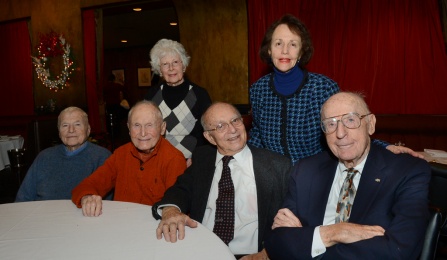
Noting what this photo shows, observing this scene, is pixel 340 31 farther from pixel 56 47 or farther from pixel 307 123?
pixel 56 47

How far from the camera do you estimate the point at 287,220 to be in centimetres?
158

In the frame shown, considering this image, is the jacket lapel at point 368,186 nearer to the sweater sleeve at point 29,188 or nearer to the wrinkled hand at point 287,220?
the wrinkled hand at point 287,220

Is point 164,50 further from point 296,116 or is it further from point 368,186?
point 368,186

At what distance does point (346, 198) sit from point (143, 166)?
3.83ft

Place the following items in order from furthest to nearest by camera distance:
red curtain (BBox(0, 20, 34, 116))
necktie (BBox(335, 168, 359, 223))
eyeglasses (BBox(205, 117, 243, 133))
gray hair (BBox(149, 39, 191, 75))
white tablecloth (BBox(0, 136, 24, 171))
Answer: red curtain (BBox(0, 20, 34, 116))
white tablecloth (BBox(0, 136, 24, 171))
gray hair (BBox(149, 39, 191, 75))
eyeglasses (BBox(205, 117, 243, 133))
necktie (BBox(335, 168, 359, 223))

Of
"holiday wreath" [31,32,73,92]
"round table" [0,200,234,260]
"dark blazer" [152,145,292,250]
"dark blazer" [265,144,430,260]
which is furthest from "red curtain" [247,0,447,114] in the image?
"holiday wreath" [31,32,73,92]

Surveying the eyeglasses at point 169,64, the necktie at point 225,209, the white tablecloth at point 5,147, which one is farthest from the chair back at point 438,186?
the white tablecloth at point 5,147

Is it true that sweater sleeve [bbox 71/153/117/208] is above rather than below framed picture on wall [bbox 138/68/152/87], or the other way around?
below

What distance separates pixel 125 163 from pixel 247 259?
36.8 inches

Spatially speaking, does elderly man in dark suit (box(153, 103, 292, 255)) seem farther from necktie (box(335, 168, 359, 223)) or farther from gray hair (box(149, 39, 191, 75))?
gray hair (box(149, 39, 191, 75))

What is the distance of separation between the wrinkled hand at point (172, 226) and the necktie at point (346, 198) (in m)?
0.64

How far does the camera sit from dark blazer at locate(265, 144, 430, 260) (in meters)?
1.27

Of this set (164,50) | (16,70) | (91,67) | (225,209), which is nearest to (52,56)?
(91,67)

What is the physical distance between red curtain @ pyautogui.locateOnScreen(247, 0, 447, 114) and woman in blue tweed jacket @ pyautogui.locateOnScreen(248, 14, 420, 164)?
3235 mm
